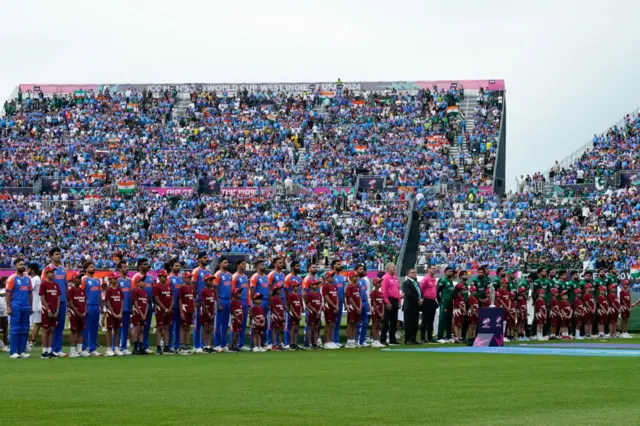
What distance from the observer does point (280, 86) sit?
67.3 m

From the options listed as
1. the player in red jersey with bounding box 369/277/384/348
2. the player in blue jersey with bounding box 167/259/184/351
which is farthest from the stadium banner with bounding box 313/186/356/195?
the player in blue jersey with bounding box 167/259/184/351

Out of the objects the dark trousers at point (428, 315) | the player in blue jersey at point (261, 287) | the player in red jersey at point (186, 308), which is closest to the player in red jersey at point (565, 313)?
the dark trousers at point (428, 315)

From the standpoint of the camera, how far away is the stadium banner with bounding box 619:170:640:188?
161 feet

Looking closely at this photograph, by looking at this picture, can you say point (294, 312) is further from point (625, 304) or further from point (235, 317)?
point (625, 304)

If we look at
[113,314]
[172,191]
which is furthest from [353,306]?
[172,191]

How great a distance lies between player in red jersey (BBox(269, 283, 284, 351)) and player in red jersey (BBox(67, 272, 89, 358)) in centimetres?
389

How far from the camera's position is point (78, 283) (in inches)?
777

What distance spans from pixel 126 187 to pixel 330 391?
46.9 m

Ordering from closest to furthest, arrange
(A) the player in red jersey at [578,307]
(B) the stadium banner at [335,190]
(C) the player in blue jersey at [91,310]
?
1. (C) the player in blue jersey at [91,310]
2. (A) the player in red jersey at [578,307]
3. (B) the stadium banner at [335,190]

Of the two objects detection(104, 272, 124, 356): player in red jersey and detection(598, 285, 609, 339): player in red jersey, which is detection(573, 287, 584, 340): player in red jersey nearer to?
detection(598, 285, 609, 339): player in red jersey

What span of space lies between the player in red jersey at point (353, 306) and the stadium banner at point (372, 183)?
31.3 meters

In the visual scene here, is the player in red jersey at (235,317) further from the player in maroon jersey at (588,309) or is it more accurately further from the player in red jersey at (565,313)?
the player in maroon jersey at (588,309)

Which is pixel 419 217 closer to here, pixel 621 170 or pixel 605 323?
pixel 621 170

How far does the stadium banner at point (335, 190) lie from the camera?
177 ft
